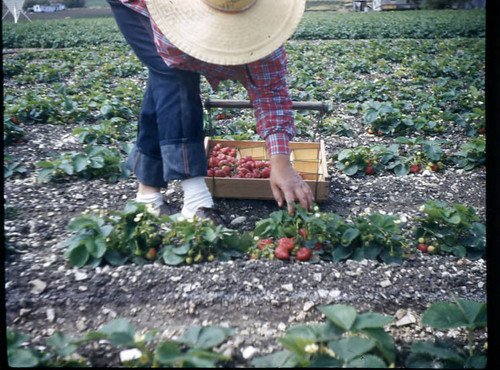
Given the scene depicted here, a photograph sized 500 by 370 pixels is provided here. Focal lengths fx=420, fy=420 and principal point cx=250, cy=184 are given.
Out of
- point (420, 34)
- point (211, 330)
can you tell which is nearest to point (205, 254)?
point (211, 330)

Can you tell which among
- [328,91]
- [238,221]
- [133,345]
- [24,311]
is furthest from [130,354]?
[328,91]

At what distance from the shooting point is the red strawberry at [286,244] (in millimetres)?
1979

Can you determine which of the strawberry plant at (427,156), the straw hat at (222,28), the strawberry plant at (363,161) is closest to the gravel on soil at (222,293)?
the straw hat at (222,28)

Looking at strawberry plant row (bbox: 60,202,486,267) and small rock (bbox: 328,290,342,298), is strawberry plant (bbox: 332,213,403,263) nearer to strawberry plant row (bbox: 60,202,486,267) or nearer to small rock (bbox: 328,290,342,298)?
strawberry plant row (bbox: 60,202,486,267)

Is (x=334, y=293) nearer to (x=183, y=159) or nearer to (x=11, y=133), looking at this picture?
(x=183, y=159)

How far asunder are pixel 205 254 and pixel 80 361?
0.75 meters

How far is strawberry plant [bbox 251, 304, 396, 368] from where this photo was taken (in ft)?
3.98

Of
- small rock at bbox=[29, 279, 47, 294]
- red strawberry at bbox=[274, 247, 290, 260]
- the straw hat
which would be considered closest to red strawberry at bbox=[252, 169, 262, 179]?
red strawberry at bbox=[274, 247, 290, 260]

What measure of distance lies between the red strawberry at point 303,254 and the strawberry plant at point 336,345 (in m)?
0.60

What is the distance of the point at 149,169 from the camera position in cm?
232

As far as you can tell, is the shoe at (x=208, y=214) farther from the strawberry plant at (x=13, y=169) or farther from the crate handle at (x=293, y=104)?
the strawberry plant at (x=13, y=169)

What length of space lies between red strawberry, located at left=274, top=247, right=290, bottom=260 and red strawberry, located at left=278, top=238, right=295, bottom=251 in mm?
17

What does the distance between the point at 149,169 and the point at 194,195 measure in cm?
35

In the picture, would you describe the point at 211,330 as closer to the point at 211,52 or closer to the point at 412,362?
the point at 412,362
